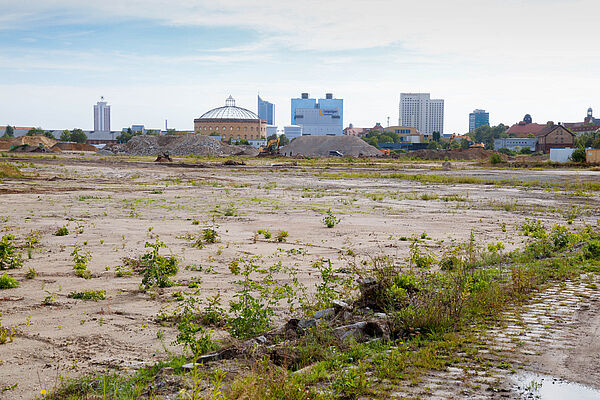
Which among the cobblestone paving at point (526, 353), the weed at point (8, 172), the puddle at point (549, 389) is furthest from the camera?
the weed at point (8, 172)

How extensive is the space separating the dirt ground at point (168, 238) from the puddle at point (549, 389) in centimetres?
28

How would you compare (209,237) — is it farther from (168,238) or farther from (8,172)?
(8,172)

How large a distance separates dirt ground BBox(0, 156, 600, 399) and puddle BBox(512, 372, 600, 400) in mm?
283

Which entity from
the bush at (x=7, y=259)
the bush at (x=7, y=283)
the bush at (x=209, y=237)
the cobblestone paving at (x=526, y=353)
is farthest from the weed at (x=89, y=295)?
the cobblestone paving at (x=526, y=353)

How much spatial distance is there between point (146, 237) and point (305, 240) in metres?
4.78

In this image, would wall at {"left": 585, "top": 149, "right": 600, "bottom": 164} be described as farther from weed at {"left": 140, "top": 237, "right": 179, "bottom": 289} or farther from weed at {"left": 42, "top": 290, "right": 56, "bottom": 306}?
weed at {"left": 42, "top": 290, "right": 56, "bottom": 306}

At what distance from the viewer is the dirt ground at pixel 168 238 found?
24.8 feet

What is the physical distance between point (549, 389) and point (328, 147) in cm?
12519

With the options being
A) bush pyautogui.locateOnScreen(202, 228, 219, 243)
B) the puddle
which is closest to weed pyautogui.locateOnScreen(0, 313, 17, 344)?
the puddle

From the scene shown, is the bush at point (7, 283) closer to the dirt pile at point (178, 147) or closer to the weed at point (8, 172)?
the weed at point (8, 172)

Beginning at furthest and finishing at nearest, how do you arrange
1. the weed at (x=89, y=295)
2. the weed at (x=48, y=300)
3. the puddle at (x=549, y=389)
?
the weed at (x=89, y=295) < the weed at (x=48, y=300) < the puddle at (x=549, y=389)

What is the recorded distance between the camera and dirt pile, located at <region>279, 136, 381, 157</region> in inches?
4979

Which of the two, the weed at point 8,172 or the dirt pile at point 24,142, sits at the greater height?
the dirt pile at point 24,142

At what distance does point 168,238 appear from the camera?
54.1 ft
